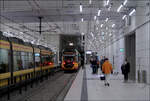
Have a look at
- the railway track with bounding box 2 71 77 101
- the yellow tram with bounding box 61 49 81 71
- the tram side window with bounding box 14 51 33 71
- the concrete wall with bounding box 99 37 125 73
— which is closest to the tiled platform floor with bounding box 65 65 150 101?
the railway track with bounding box 2 71 77 101

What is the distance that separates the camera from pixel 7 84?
1197cm

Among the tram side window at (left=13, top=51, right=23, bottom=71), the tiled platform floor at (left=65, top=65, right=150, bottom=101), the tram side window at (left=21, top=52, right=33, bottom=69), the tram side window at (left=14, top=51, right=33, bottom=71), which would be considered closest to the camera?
the tiled platform floor at (left=65, top=65, right=150, bottom=101)

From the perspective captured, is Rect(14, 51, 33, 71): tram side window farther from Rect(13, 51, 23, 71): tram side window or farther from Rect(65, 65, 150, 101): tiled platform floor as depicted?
Rect(65, 65, 150, 101): tiled platform floor

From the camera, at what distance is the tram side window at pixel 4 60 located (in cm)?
1156

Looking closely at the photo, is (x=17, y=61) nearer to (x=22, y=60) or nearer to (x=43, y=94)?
(x=22, y=60)

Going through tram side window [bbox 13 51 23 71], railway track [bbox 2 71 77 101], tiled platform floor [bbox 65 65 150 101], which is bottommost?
railway track [bbox 2 71 77 101]

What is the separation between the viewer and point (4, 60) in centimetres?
1198

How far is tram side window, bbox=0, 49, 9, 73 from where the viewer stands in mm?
11562

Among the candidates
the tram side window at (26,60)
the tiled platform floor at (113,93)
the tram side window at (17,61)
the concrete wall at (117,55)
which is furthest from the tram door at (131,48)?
the tram side window at (17,61)

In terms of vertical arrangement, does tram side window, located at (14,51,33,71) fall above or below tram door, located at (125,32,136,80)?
below

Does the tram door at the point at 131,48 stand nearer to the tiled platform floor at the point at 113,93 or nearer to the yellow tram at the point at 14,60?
the tiled platform floor at the point at 113,93

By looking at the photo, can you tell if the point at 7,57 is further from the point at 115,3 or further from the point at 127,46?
the point at 127,46

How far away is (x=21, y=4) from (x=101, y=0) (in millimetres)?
7045

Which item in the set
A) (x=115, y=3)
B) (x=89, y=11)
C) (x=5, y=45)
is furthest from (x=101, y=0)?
(x=5, y=45)
